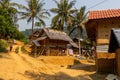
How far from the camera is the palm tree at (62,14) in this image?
44.6m

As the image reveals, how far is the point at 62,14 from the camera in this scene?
147 ft

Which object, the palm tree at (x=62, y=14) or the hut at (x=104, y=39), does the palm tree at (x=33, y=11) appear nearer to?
the palm tree at (x=62, y=14)

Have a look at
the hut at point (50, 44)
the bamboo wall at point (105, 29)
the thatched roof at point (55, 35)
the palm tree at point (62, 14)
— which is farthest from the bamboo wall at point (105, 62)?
the palm tree at point (62, 14)

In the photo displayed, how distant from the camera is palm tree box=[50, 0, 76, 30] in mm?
44594

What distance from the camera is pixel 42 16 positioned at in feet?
154

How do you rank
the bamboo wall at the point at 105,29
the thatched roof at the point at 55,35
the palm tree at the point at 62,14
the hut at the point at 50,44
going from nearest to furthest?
the bamboo wall at the point at 105,29, the hut at the point at 50,44, the thatched roof at the point at 55,35, the palm tree at the point at 62,14

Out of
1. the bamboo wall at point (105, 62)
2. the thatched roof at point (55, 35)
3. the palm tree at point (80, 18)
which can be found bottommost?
the bamboo wall at point (105, 62)

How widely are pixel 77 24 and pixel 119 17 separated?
2773 cm

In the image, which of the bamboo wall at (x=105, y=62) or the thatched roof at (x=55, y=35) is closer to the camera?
the bamboo wall at (x=105, y=62)

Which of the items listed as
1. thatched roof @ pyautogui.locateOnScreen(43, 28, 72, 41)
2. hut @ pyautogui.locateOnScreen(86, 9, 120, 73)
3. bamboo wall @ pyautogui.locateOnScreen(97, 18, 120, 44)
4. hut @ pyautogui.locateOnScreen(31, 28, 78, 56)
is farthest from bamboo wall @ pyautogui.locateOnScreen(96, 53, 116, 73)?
thatched roof @ pyautogui.locateOnScreen(43, 28, 72, 41)

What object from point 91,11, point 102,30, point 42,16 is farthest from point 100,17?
point 42,16

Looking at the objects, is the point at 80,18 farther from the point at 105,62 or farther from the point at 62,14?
the point at 105,62

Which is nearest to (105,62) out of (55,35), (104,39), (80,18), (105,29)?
(104,39)

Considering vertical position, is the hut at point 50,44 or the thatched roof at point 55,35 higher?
the thatched roof at point 55,35
